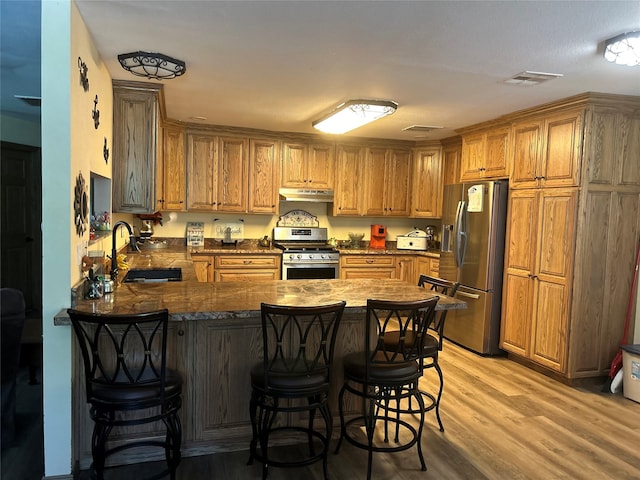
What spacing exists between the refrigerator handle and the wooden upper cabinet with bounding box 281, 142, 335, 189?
175 centimetres

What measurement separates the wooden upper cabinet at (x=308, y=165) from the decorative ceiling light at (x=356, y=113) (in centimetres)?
112

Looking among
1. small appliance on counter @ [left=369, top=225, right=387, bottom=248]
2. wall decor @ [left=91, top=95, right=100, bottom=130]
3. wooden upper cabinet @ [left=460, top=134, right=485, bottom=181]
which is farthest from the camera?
small appliance on counter @ [left=369, top=225, right=387, bottom=248]

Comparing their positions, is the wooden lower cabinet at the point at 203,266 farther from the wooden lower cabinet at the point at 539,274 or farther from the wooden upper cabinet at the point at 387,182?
the wooden lower cabinet at the point at 539,274

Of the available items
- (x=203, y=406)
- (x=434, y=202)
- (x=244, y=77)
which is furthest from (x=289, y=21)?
(x=434, y=202)

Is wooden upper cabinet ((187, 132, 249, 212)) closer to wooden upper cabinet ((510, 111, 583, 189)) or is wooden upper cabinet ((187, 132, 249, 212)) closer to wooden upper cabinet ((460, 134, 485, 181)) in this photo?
wooden upper cabinet ((460, 134, 485, 181))

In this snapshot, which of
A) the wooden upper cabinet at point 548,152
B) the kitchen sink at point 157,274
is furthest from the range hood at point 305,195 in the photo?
the wooden upper cabinet at point 548,152

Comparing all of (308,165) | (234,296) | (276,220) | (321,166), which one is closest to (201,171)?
(276,220)

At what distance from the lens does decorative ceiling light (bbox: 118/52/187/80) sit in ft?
9.32

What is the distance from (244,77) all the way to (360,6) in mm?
1403

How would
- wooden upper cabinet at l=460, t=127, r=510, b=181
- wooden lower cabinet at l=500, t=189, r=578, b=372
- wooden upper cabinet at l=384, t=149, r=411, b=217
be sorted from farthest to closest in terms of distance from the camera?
wooden upper cabinet at l=384, t=149, r=411, b=217
wooden upper cabinet at l=460, t=127, r=510, b=181
wooden lower cabinet at l=500, t=189, r=578, b=372

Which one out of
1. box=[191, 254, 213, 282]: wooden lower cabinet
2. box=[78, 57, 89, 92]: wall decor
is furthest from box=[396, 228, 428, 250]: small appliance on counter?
box=[78, 57, 89, 92]: wall decor

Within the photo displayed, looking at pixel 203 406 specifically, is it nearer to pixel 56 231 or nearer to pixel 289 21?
pixel 56 231

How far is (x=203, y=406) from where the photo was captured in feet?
8.42

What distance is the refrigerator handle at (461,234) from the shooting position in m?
4.72
